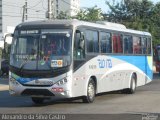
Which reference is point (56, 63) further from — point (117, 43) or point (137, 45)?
point (137, 45)

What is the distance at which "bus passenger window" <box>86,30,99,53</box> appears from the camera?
65.4 feet

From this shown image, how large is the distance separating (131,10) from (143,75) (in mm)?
40890

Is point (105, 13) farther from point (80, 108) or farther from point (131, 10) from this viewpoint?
point (80, 108)

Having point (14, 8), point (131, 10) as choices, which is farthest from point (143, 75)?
point (14, 8)

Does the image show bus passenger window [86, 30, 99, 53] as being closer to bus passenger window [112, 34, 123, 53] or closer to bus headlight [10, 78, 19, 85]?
bus passenger window [112, 34, 123, 53]

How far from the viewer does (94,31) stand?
68.3 ft

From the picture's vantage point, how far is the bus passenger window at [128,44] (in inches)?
950

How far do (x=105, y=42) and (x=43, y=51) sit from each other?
3.91m

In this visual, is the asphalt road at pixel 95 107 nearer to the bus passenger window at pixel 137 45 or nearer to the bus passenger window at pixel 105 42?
the bus passenger window at pixel 105 42

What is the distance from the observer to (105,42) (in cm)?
2175

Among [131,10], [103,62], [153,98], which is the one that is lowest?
[153,98]

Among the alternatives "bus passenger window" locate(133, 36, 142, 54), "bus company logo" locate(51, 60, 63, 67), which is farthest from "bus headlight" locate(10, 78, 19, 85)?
"bus passenger window" locate(133, 36, 142, 54)

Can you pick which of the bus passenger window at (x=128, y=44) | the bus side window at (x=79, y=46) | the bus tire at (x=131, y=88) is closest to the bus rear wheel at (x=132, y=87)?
the bus tire at (x=131, y=88)

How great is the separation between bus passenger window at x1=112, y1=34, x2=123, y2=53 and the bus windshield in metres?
4.57
